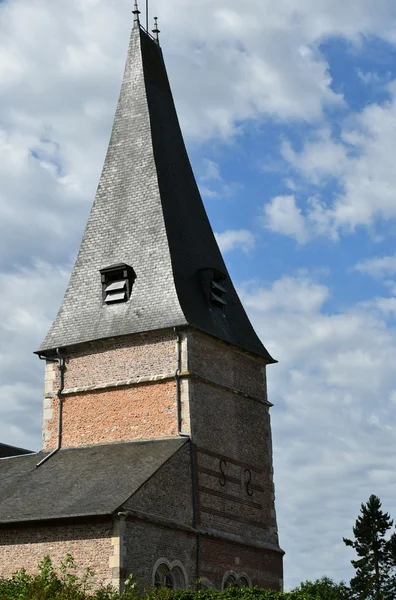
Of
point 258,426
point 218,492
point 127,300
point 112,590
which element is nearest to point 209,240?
point 127,300

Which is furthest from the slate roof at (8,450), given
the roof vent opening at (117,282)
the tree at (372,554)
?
the tree at (372,554)

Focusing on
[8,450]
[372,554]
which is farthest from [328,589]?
[8,450]

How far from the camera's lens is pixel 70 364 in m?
28.5

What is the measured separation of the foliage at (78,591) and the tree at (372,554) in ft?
102

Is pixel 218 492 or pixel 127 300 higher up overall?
pixel 127 300

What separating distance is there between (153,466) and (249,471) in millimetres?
4658

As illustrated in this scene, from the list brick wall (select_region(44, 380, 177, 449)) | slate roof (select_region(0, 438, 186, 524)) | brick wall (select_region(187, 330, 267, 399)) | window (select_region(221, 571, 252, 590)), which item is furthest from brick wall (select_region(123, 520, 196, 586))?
brick wall (select_region(187, 330, 267, 399))

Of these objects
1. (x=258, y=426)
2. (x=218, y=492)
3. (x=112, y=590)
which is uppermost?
(x=258, y=426)

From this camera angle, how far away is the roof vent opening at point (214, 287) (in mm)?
29072

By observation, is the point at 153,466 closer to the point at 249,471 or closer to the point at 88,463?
the point at 88,463

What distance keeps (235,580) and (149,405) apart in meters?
4.94

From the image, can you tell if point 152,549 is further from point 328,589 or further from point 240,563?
point 328,589

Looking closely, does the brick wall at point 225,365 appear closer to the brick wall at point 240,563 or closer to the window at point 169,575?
the brick wall at point 240,563

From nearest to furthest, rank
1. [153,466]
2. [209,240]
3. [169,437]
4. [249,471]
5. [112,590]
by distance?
[112,590], [153,466], [169,437], [249,471], [209,240]
